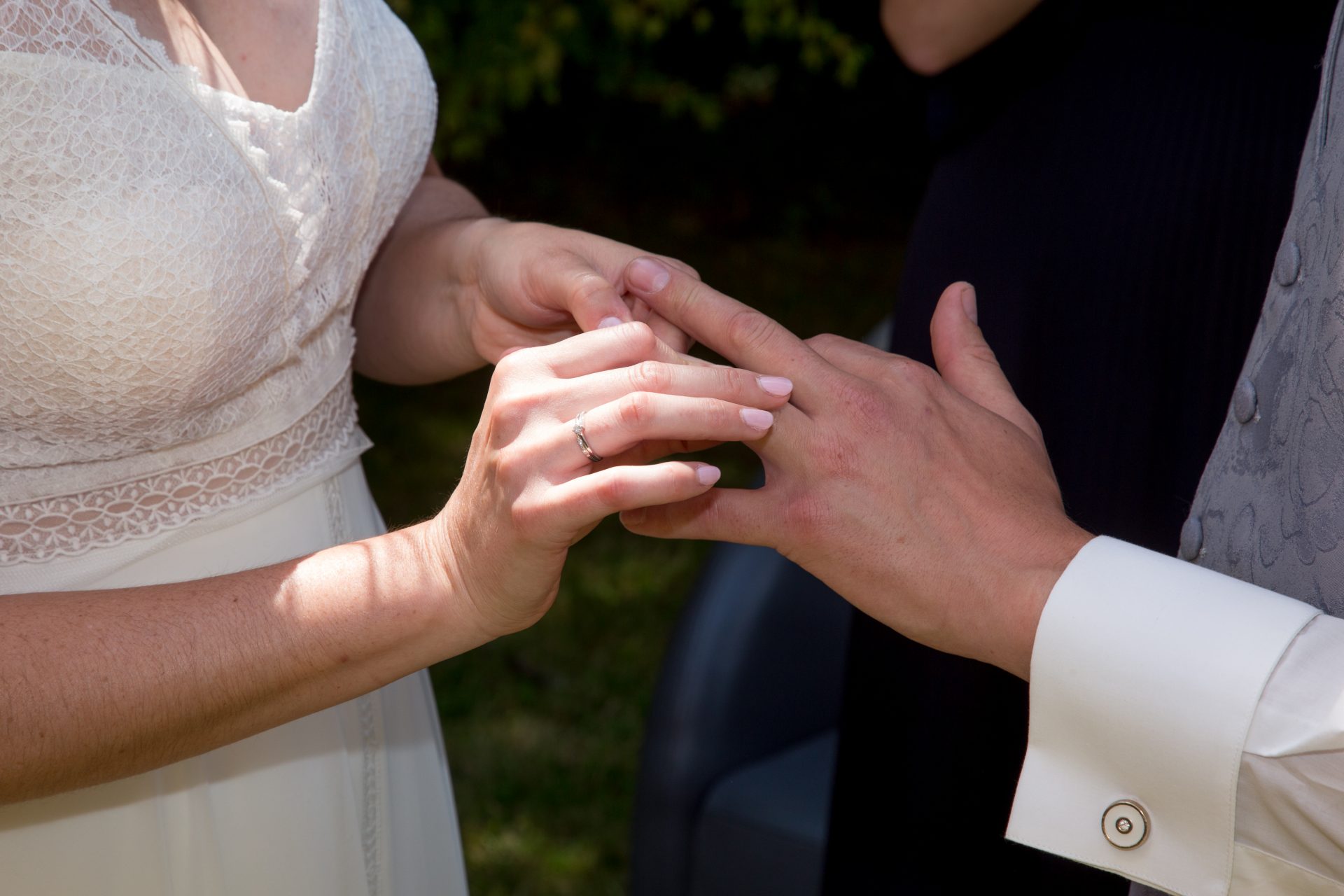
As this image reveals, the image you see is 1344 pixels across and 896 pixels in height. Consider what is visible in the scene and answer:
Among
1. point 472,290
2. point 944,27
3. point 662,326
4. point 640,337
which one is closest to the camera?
point 640,337

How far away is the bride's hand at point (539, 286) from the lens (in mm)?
1457

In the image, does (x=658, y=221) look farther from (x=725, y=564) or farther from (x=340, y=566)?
(x=340, y=566)

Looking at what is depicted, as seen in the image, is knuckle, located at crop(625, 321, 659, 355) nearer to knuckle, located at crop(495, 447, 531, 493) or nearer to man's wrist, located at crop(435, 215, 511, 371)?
knuckle, located at crop(495, 447, 531, 493)

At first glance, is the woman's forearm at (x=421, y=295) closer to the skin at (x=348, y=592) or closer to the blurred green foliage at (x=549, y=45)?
the skin at (x=348, y=592)

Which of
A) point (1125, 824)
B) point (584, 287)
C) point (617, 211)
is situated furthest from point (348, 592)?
point (617, 211)

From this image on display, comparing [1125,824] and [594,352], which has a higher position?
[594,352]

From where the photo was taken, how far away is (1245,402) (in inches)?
46.2

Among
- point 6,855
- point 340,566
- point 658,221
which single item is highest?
point 340,566

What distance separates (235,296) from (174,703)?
0.42 m

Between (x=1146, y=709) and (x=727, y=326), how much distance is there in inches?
23.7

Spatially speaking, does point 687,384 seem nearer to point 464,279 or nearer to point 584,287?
point 584,287

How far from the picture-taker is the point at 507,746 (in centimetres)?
391

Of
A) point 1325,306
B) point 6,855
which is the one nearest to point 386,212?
point 6,855

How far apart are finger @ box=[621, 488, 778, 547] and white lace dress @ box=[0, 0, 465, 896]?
47 centimetres
